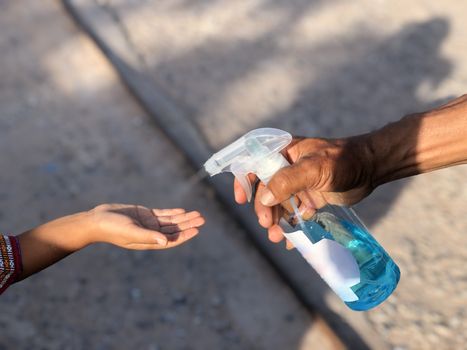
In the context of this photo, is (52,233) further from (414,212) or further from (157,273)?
(414,212)

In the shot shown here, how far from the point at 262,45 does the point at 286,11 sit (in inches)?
19.6

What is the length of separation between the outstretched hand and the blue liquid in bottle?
397mm

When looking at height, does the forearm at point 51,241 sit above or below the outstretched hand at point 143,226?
above

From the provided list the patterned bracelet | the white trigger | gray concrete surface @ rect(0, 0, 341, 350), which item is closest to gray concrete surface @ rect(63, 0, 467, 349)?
gray concrete surface @ rect(0, 0, 341, 350)

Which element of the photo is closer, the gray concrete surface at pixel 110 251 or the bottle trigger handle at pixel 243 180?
the bottle trigger handle at pixel 243 180

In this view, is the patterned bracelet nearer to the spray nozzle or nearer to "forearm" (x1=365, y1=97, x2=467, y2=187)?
the spray nozzle

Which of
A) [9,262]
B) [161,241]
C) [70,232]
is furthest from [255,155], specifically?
[9,262]

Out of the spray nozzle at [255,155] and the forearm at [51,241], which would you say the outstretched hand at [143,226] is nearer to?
the forearm at [51,241]

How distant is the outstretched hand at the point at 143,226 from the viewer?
2172mm

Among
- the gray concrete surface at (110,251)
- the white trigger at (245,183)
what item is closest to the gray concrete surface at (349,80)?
the gray concrete surface at (110,251)

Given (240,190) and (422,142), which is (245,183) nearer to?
(240,190)

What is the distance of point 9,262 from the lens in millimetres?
2086

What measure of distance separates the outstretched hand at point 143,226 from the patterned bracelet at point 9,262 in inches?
10.1

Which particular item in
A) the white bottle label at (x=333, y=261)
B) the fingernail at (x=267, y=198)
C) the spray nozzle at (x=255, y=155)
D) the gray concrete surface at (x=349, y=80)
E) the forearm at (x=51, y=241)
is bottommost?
the gray concrete surface at (x=349, y=80)
